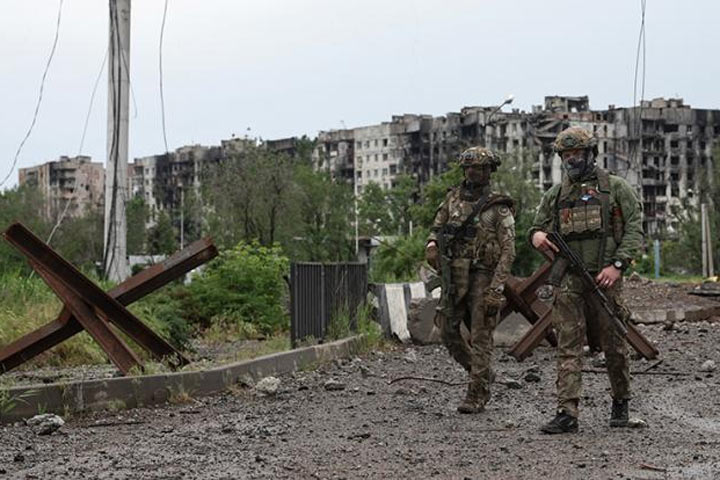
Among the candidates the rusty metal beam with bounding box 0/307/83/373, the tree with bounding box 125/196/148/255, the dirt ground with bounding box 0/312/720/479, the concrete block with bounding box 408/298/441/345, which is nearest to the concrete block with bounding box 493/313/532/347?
the concrete block with bounding box 408/298/441/345

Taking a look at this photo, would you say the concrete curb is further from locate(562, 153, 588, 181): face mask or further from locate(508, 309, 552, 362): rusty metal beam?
locate(562, 153, 588, 181): face mask

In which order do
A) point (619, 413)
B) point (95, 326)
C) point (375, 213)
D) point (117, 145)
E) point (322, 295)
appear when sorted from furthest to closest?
point (375, 213), point (117, 145), point (322, 295), point (95, 326), point (619, 413)

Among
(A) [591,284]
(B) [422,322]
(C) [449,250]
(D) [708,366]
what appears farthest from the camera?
(B) [422,322]

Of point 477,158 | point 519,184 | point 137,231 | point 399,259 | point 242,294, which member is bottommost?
point 137,231

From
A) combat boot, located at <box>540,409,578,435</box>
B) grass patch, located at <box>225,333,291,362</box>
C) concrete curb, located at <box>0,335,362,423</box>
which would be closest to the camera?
combat boot, located at <box>540,409,578,435</box>

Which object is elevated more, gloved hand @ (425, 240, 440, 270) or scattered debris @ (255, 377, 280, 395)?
gloved hand @ (425, 240, 440, 270)

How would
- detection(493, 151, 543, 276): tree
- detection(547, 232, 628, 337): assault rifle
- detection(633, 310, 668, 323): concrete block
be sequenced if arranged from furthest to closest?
1. detection(493, 151, 543, 276): tree
2. detection(633, 310, 668, 323): concrete block
3. detection(547, 232, 628, 337): assault rifle

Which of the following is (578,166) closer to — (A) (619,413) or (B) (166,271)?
(A) (619,413)

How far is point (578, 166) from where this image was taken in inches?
340

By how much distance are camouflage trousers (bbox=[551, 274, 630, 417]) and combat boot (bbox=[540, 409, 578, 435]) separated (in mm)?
177

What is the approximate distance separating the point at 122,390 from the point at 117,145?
860 centimetres

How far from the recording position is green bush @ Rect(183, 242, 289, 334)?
1822 centimetres

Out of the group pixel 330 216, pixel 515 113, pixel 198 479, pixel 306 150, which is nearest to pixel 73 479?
pixel 198 479

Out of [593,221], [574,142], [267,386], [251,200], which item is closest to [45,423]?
[267,386]
